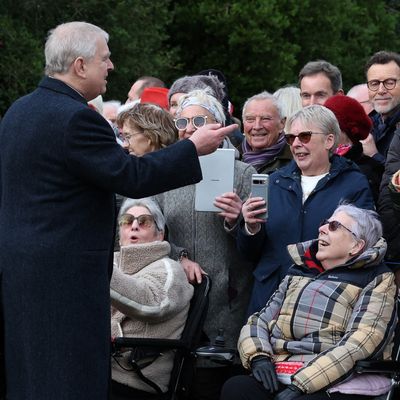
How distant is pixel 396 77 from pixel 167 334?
239 centimetres

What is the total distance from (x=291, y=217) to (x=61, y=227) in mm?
1593

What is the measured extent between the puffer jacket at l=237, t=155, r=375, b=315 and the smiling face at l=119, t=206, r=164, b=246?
46 cm

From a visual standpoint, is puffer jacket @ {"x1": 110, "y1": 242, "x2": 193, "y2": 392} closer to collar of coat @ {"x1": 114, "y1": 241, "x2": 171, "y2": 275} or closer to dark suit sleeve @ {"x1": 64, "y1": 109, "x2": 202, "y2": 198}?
collar of coat @ {"x1": 114, "y1": 241, "x2": 171, "y2": 275}

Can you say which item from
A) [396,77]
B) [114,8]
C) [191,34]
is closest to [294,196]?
[396,77]

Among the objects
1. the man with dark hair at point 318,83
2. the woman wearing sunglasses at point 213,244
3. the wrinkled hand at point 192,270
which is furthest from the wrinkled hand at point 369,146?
the wrinkled hand at point 192,270

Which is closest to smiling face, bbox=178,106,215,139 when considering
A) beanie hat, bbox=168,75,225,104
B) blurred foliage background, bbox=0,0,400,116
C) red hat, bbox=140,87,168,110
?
beanie hat, bbox=168,75,225,104

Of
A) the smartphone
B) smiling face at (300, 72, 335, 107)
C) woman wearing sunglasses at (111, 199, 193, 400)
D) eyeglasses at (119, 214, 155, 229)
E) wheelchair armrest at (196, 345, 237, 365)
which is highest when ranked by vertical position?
smiling face at (300, 72, 335, 107)

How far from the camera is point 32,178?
4.39 meters

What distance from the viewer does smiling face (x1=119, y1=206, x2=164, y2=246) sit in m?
5.59

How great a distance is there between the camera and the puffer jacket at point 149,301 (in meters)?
5.29

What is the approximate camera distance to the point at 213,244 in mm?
5758

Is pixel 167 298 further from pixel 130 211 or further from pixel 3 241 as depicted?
pixel 3 241

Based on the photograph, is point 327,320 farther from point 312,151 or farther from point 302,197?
point 312,151

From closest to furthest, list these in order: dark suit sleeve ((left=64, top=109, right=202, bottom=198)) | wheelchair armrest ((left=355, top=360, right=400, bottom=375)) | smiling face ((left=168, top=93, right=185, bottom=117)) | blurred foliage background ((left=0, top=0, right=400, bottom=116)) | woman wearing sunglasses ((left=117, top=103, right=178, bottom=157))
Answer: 1. dark suit sleeve ((left=64, top=109, right=202, bottom=198))
2. wheelchair armrest ((left=355, top=360, right=400, bottom=375))
3. woman wearing sunglasses ((left=117, top=103, right=178, bottom=157))
4. smiling face ((left=168, top=93, right=185, bottom=117))
5. blurred foliage background ((left=0, top=0, right=400, bottom=116))
